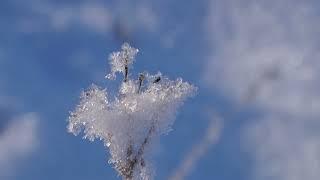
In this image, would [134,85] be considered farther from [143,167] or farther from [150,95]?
[143,167]

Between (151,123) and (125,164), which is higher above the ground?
(151,123)

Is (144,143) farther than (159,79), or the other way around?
(159,79)

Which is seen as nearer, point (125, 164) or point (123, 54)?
point (125, 164)

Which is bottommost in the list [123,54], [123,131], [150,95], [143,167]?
[143,167]

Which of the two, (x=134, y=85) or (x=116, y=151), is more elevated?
(x=134, y=85)

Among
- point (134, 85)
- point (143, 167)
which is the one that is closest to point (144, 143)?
point (143, 167)

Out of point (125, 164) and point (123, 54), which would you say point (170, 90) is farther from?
point (125, 164)

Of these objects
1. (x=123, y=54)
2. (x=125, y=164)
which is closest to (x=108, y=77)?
(x=123, y=54)

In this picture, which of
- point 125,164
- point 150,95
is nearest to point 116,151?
point 125,164
